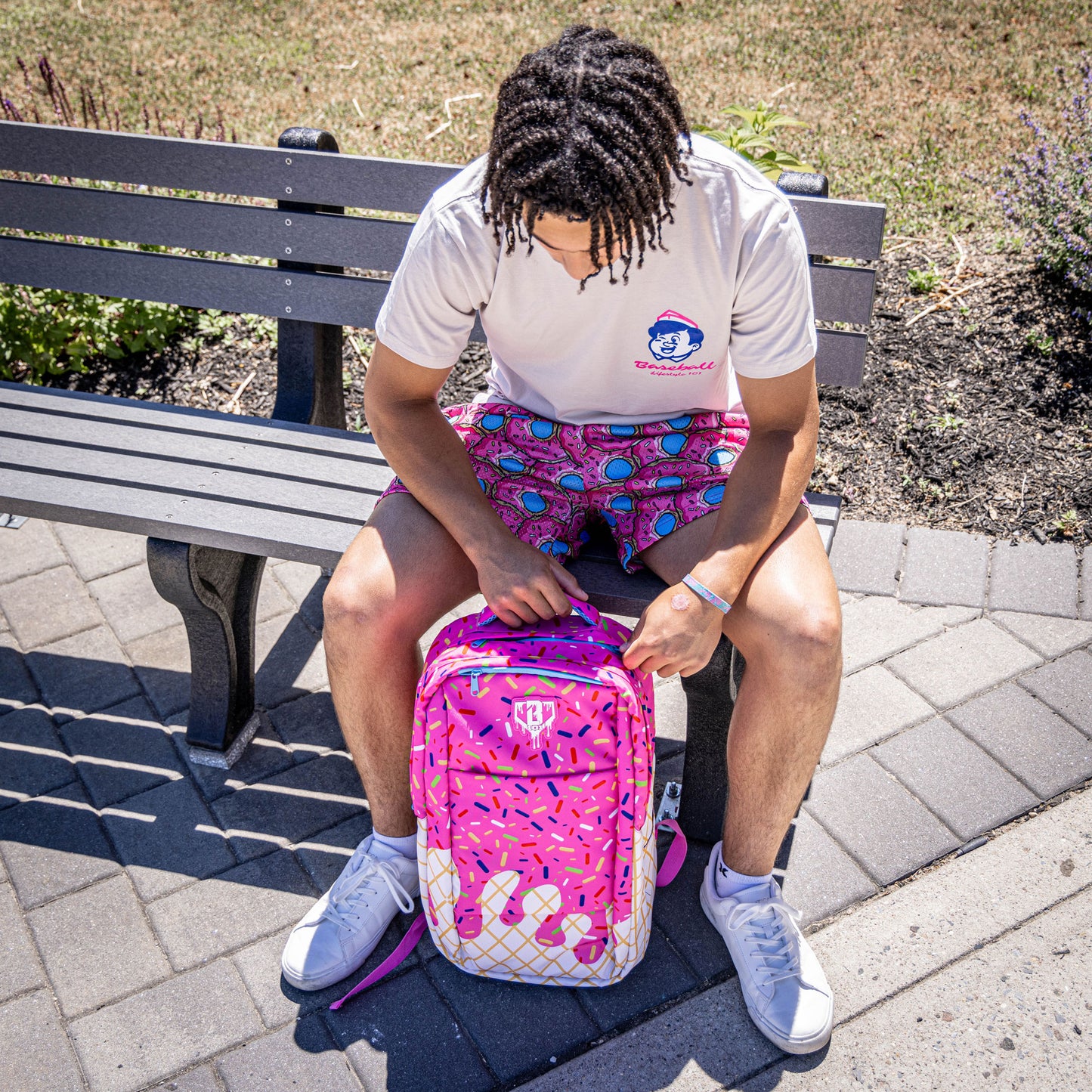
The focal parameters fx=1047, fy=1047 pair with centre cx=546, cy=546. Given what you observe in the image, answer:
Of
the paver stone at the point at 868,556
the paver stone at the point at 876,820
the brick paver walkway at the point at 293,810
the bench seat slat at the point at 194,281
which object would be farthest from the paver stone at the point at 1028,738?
the bench seat slat at the point at 194,281

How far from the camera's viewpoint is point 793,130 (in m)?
5.27

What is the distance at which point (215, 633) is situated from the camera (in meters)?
2.66

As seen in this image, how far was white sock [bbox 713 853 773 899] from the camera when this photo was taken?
2264mm

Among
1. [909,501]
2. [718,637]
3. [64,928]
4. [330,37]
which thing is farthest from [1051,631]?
[330,37]

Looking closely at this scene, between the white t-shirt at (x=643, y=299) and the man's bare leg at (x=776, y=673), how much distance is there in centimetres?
35

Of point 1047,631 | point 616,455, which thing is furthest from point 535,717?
point 1047,631

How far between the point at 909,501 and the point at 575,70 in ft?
6.90

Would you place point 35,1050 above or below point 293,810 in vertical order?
below

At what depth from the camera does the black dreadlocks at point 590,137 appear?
1749mm

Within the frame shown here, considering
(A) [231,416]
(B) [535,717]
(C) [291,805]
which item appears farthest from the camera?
(A) [231,416]

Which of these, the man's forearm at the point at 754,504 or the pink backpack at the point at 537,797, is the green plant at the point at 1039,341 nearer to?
the man's forearm at the point at 754,504

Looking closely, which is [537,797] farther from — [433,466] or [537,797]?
[433,466]

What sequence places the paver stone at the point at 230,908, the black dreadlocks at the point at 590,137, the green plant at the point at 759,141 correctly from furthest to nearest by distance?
the green plant at the point at 759,141, the paver stone at the point at 230,908, the black dreadlocks at the point at 590,137

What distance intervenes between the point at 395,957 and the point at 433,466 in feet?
3.55
